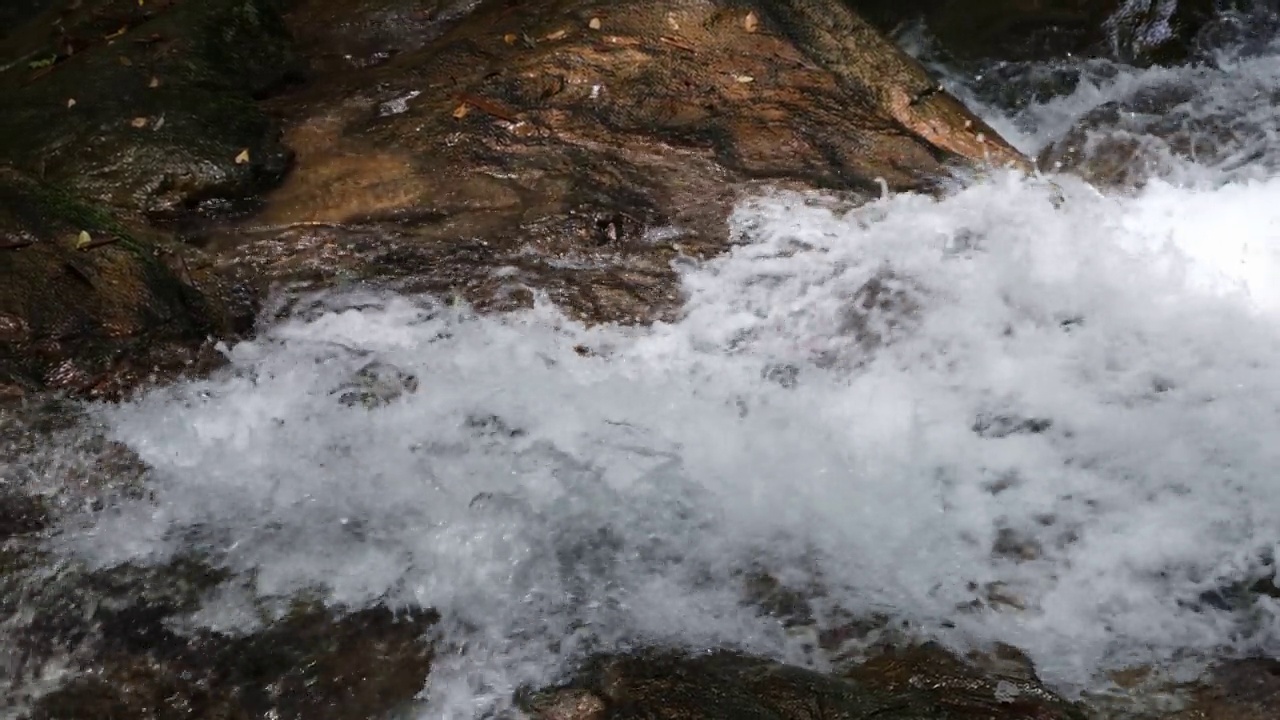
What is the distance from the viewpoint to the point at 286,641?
3.31 m

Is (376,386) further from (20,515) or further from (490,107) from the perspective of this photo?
(490,107)

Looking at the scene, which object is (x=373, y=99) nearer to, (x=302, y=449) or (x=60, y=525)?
(x=302, y=449)

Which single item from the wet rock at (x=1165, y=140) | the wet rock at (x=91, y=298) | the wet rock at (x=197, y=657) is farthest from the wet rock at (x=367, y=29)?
the wet rock at (x=1165, y=140)

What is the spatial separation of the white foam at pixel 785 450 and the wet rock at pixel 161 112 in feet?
2.80

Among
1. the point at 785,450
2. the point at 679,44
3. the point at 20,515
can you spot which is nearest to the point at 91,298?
the point at 20,515

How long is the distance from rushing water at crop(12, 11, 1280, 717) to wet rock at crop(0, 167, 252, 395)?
6.5 inches

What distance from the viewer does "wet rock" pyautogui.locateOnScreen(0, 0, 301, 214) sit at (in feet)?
14.6

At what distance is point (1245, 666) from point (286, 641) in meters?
3.10

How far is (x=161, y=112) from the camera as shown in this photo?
15.1 feet

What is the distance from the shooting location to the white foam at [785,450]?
137 inches

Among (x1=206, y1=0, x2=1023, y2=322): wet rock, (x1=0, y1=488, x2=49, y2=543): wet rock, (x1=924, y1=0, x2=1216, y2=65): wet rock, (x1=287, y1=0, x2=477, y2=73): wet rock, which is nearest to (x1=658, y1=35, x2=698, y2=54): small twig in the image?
(x1=206, y1=0, x2=1023, y2=322): wet rock

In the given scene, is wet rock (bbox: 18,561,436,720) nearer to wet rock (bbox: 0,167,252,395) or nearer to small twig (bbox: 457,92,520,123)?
wet rock (bbox: 0,167,252,395)

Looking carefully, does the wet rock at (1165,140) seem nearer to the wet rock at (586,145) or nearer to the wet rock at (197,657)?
the wet rock at (586,145)

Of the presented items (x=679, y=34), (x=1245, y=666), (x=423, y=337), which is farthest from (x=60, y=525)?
(x=1245, y=666)
